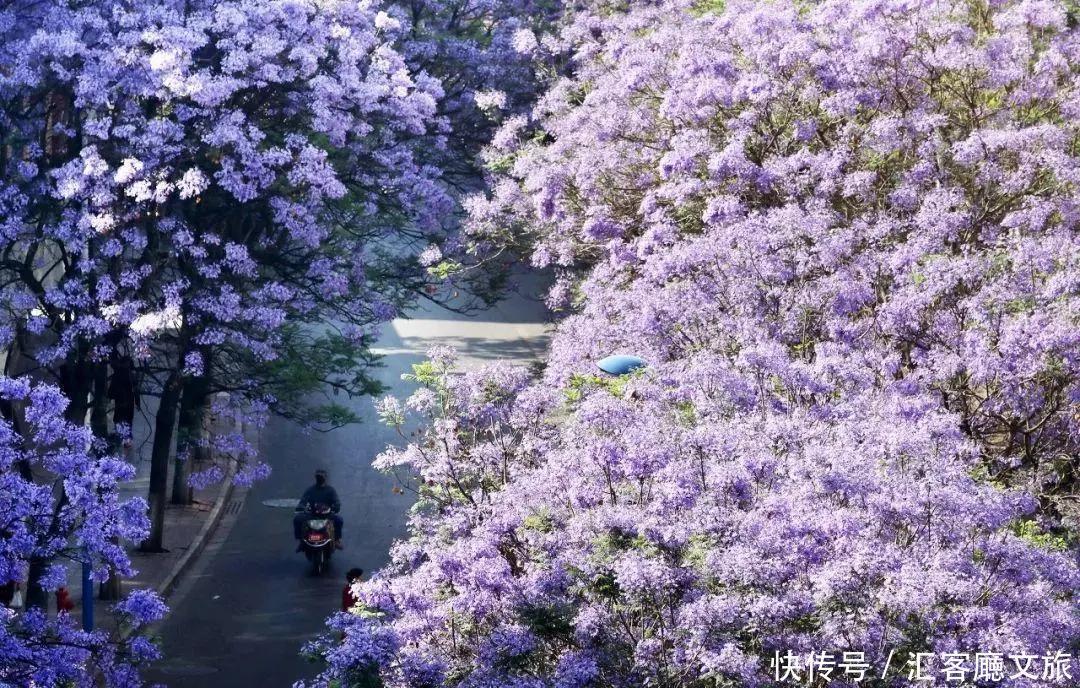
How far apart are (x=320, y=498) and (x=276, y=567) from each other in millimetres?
1408

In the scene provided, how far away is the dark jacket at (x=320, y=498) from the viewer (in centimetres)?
2350

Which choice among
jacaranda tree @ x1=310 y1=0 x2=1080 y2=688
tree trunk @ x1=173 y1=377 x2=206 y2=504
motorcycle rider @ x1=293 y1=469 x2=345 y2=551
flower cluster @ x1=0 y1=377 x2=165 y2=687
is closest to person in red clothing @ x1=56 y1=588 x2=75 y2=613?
tree trunk @ x1=173 y1=377 x2=206 y2=504

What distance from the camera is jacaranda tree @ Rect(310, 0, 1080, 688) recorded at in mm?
10719

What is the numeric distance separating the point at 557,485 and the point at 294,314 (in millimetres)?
11500

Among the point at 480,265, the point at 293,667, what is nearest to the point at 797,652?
the point at 293,667

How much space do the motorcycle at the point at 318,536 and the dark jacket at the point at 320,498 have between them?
7 cm

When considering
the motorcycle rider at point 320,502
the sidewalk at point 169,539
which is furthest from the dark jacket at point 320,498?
the sidewalk at point 169,539

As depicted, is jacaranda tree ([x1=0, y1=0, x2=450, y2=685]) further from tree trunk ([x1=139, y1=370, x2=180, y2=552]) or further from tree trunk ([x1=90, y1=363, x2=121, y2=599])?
tree trunk ([x1=139, y1=370, x2=180, y2=552])

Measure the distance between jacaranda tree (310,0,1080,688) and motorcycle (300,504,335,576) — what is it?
467cm

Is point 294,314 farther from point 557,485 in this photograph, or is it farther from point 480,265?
point 557,485

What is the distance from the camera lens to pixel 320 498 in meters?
23.5

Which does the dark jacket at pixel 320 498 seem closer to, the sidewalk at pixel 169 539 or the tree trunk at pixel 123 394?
the sidewalk at pixel 169 539

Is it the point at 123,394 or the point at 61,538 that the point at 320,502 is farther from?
the point at 61,538

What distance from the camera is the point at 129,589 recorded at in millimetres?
22609
